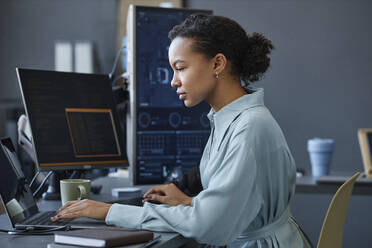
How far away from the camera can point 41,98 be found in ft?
5.39

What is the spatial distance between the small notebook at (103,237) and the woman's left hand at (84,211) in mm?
140

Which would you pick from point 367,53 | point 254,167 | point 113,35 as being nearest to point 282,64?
point 367,53

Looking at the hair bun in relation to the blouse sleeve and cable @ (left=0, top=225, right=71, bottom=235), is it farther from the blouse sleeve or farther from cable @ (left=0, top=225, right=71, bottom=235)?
cable @ (left=0, top=225, right=71, bottom=235)

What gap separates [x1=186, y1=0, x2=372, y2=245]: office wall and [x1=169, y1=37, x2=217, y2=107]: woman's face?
2484 millimetres

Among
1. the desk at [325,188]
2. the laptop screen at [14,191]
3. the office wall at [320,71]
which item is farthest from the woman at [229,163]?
the office wall at [320,71]

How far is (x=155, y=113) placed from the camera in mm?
2117

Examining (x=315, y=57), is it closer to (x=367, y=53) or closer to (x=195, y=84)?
(x=367, y=53)

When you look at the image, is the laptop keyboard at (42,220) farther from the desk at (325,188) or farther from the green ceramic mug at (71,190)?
the desk at (325,188)

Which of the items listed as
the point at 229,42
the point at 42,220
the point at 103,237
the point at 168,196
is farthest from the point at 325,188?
the point at 103,237

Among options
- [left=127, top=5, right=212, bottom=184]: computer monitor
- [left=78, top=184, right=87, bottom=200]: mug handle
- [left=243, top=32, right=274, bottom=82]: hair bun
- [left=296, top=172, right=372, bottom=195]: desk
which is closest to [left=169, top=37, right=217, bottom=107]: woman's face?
[left=243, top=32, right=274, bottom=82]: hair bun

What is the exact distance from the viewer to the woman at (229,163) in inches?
44.3

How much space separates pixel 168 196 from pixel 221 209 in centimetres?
39

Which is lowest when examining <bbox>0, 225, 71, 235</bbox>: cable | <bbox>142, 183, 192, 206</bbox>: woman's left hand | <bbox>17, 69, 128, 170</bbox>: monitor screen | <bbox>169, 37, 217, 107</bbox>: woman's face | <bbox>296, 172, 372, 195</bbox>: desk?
<bbox>296, 172, 372, 195</bbox>: desk

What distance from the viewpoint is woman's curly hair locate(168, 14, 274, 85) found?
4.38ft
